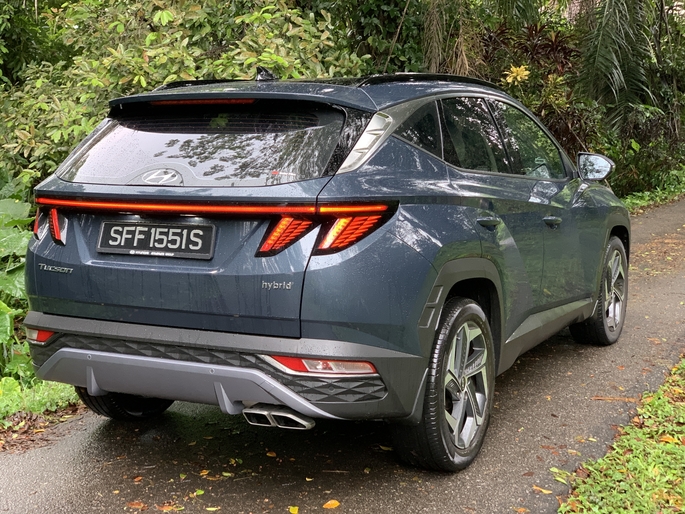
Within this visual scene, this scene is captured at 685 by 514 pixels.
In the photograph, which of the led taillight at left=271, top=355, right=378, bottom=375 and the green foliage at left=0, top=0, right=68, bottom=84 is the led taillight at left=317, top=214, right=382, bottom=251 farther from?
the green foliage at left=0, top=0, right=68, bottom=84

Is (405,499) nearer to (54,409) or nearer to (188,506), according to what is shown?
(188,506)

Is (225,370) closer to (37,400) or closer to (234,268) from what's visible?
(234,268)

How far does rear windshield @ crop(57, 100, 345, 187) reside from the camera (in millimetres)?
3076

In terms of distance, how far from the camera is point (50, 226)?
3389 millimetres

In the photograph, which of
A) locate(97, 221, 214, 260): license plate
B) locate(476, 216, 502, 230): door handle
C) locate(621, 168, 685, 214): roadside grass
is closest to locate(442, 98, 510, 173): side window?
locate(476, 216, 502, 230): door handle

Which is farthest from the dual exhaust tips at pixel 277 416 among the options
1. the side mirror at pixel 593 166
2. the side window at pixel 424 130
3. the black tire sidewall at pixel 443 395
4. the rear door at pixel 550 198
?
the side mirror at pixel 593 166

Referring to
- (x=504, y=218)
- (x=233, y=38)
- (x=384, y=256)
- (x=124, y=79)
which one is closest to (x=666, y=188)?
(x=233, y=38)

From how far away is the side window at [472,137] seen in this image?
3.82m

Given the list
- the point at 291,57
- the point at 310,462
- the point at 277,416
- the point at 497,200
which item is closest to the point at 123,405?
the point at 310,462

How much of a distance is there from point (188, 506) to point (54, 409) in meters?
1.67

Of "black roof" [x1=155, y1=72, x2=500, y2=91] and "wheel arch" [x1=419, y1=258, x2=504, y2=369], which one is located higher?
"black roof" [x1=155, y1=72, x2=500, y2=91]

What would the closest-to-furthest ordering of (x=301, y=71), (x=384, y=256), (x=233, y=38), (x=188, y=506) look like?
(x=384, y=256) → (x=188, y=506) → (x=301, y=71) → (x=233, y=38)

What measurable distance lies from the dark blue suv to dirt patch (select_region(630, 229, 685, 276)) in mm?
6100

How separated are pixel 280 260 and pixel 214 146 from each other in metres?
0.62
